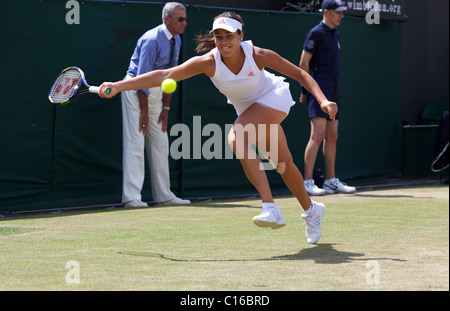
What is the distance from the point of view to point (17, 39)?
24.9ft

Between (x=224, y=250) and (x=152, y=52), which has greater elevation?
(x=152, y=52)

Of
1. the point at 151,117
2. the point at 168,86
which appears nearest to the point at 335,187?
the point at 151,117

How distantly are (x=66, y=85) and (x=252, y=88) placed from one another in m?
1.51

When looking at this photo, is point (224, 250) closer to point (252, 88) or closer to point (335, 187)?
point (252, 88)

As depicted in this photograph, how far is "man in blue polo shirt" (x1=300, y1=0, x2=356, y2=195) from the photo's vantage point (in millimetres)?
8703

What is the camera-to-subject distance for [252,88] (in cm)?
551

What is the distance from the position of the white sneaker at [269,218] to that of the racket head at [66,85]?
5.38ft

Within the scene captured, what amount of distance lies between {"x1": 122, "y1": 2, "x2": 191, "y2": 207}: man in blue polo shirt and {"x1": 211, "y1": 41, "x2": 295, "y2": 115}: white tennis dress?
2357 mm

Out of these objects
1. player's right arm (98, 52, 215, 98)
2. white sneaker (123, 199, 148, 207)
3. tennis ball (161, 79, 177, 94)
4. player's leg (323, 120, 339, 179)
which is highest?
player's right arm (98, 52, 215, 98)

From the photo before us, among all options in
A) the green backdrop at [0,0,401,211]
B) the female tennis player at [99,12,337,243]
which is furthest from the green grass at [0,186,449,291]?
the green backdrop at [0,0,401,211]

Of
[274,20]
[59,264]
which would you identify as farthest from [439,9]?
[59,264]

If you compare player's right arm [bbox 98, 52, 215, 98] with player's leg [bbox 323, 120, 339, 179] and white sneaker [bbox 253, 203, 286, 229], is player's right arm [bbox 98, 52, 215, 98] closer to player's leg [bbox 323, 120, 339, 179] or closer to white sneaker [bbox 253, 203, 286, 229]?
white sneaker [bbox 253, 203, 286, 229]

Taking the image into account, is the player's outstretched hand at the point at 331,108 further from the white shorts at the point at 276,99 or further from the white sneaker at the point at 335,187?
the white sneaker at the point at 335,187

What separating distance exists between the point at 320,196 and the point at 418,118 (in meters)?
3.61
